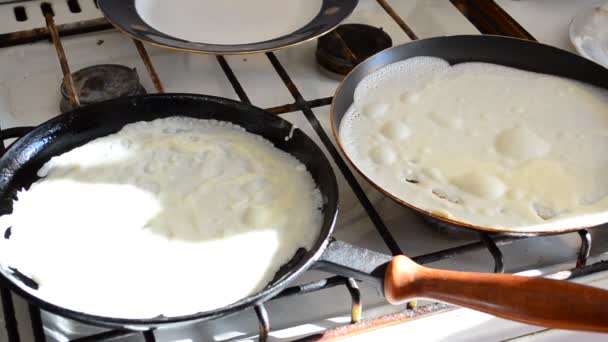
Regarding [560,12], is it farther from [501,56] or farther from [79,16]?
[79,16]

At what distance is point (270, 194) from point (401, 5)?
49 cm

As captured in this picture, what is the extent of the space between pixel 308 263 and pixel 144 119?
0.28 m

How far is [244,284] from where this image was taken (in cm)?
56

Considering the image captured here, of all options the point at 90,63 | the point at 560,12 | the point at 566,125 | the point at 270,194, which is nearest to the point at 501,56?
the point at 566,125

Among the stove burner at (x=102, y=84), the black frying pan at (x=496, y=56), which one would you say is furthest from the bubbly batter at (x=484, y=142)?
the stove burner at (x=102, y=84)

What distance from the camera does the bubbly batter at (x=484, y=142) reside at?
2.13ft

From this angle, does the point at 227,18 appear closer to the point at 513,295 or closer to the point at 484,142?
the point at 484,142

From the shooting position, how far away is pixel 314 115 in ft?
2.60

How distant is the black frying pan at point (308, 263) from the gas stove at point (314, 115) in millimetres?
32

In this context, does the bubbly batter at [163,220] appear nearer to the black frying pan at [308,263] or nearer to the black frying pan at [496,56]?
the black frying pan at [308,263]

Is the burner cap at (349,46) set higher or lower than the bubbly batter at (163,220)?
higher

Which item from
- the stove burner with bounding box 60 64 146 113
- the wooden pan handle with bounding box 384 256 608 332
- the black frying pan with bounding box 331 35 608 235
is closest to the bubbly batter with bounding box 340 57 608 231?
the black frying pan with bounding box 331 35 608 235

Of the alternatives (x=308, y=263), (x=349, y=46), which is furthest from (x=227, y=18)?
(x=308, y=263)

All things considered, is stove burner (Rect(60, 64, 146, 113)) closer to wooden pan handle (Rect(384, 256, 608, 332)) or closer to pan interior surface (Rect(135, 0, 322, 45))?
pan interior surface (Rect(135, 0, 322, 45))
